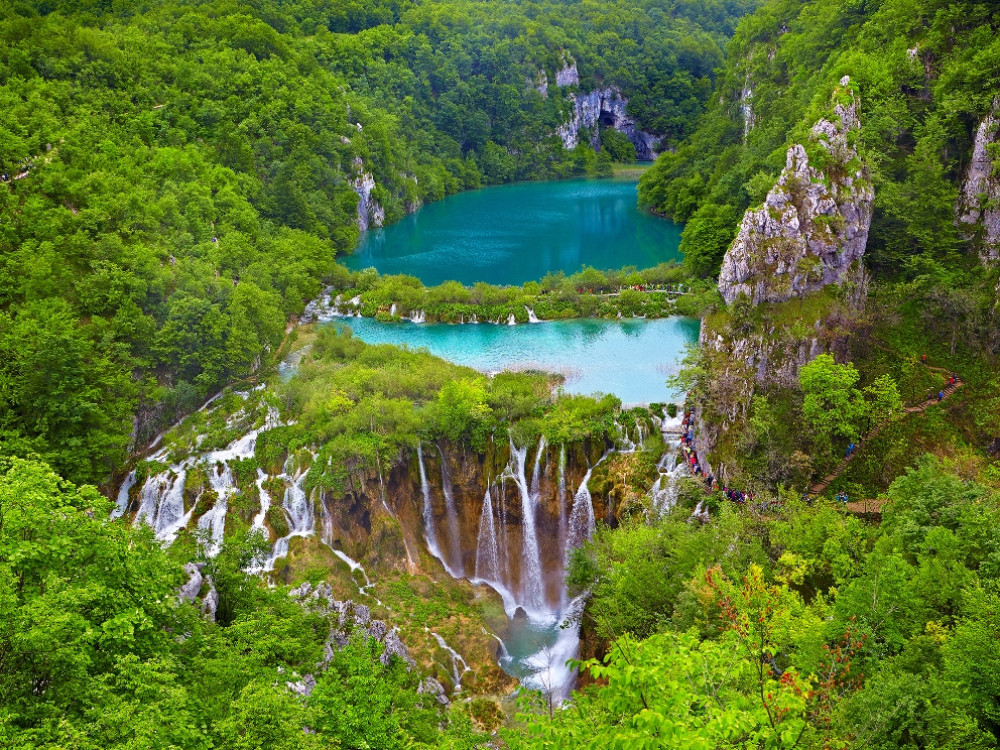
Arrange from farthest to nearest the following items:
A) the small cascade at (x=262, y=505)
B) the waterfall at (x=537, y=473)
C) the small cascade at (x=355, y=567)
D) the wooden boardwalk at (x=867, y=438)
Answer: the waterfall at (x=537, y=473)
the small cascade at (x=262, y=505)
the small cascade at (x=355, y=567)
the wooden boardwalk at (x=867, y=438)

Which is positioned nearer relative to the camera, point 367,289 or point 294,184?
point 367,289

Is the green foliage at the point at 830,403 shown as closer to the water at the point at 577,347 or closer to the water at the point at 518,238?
the water at the point at 577,347

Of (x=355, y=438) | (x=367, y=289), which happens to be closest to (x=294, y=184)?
(x=367, y=289)

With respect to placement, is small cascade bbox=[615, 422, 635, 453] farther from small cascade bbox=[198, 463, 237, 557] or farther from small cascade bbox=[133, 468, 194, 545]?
small cascade bbox=[133, 468, 194, 545]

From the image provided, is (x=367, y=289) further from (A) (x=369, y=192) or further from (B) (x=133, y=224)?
(A) (x=369, y=192)

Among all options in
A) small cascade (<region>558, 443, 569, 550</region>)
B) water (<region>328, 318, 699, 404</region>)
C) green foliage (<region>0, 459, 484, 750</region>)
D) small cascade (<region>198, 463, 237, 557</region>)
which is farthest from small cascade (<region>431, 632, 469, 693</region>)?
water (<region>328, 318, 699, 404</region>)

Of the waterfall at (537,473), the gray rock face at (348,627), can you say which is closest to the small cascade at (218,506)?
the gray rock face at (348,627)

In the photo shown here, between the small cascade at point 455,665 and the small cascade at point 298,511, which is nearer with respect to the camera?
the small cascade at point 455,665

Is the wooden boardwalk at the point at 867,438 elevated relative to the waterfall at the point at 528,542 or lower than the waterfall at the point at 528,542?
elevated
